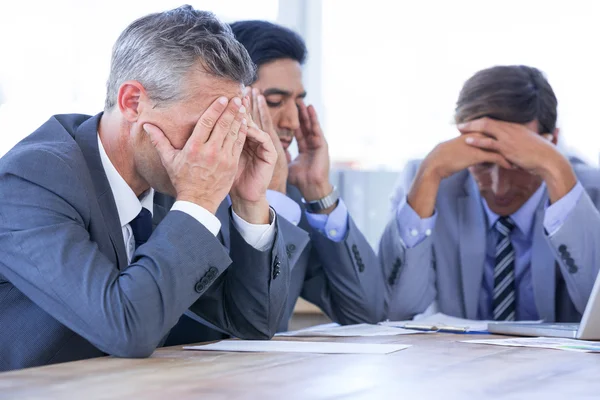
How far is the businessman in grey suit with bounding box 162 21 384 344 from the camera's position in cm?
243

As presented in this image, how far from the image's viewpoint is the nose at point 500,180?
2.69 m

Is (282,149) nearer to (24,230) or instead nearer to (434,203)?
(434,203)

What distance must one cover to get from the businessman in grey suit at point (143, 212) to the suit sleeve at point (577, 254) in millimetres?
1056

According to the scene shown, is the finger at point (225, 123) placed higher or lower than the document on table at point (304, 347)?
higher

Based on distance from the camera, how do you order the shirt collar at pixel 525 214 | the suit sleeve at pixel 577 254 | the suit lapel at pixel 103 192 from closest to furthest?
the suit lapel at pixel 103 192 → the suit sleeve at pixel 577 254 → the shirt collar at pixel 525 214

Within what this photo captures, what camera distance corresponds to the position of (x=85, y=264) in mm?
1342

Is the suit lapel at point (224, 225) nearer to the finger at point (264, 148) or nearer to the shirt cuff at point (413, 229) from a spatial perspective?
the finger at point (264, 148)

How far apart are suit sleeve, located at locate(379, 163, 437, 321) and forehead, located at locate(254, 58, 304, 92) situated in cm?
53

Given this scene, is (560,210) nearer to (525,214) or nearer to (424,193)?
(525,214)

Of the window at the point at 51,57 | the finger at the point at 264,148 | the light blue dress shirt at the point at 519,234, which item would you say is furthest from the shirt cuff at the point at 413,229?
the window at the point at 51,57

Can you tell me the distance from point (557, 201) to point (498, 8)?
6.43 feet

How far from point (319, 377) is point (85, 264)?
471 millimetres

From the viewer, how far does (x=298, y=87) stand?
2637 millimetres

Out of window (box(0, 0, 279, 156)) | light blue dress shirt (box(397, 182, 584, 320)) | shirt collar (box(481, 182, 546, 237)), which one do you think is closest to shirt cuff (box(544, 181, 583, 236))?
light blue dress shirt (box(397, 182, 584, 320))
